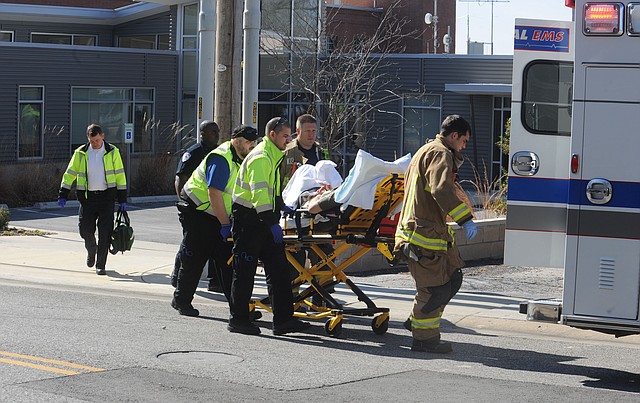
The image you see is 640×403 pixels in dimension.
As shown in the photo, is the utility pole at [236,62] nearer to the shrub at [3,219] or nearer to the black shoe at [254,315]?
the black shoe at [254,315]

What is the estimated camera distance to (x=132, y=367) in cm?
827

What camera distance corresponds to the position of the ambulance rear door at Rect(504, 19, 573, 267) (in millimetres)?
8719

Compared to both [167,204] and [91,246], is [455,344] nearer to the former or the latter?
[91,246]

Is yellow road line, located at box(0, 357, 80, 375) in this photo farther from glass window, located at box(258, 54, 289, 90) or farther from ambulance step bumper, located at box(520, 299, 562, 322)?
glass window, located at box(258, 54, 289, 90)

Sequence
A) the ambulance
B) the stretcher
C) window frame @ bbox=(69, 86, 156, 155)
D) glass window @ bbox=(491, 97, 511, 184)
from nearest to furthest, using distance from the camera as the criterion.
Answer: the ambulance → the stretcher → window frame @ bbox=(69, 86, 156, 155) → glass window @ bbox=(491, 97, 511, 184)

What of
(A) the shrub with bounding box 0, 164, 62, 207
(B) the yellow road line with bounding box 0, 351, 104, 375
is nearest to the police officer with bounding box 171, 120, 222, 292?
(B) the yellow road line with bounding box 0, 351, 104, 375

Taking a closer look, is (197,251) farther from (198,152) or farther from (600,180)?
(600,180)

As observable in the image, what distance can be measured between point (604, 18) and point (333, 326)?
376cm

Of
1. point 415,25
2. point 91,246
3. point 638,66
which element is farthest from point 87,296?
point 415,25

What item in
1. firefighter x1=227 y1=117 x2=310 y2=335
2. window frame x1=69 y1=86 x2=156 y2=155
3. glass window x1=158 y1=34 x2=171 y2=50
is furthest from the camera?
glass window x1=158 y1=34 x2=171 y2=50

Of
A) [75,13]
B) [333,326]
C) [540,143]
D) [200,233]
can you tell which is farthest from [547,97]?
[75,13]

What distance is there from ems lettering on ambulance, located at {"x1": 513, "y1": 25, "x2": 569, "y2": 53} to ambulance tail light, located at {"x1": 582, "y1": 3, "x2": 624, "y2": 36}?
23.2 inches

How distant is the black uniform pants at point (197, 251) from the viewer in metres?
11.1

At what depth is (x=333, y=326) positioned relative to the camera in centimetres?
991
